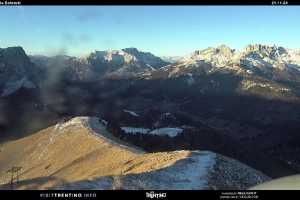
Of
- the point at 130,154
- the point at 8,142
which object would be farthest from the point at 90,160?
the point at 8,142

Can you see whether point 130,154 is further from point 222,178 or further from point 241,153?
point 241,153
